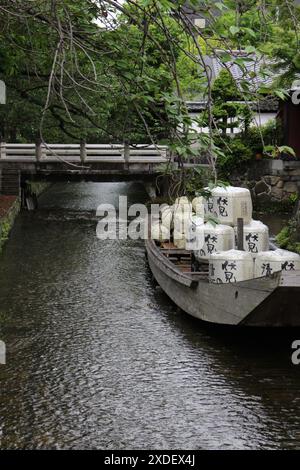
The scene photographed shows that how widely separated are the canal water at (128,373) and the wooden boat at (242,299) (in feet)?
1.70

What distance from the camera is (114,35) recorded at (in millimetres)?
7996

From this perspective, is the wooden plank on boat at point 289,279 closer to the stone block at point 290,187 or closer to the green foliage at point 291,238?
the green foliage at point 291,238

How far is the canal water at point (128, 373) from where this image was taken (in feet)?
28.3

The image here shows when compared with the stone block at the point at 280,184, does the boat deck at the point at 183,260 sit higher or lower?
lower

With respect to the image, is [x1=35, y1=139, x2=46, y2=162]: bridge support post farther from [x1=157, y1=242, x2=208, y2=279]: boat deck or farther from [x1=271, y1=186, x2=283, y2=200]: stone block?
[x1=157, y1=242, x2=208, y2=279]: boat deck

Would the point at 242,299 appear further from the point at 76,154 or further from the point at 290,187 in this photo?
the point at 76,154

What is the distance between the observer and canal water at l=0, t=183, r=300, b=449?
8.64 meters

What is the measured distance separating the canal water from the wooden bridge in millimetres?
12543

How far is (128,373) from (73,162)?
20.1 m

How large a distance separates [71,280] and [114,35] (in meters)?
10.0

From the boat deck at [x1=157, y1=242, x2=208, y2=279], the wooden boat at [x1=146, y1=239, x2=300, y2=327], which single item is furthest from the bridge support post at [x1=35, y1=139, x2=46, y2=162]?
the wooden boat at [x1=146, y1=239, x2=300, y2=327]

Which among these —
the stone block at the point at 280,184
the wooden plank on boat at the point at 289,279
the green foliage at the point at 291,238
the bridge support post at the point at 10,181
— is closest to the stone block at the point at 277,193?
the stone block at the point at 280,184
